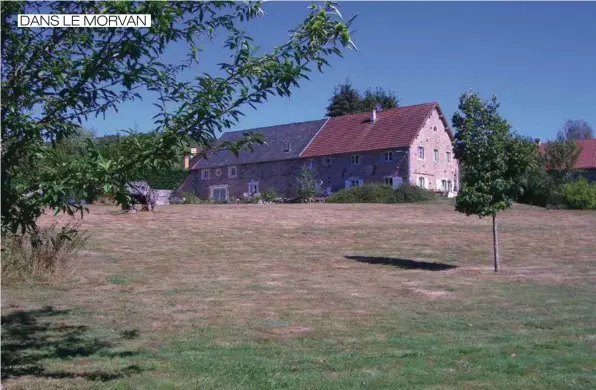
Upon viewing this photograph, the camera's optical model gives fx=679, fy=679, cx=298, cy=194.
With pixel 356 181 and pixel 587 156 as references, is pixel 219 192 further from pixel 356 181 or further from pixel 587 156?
pixel 587 156

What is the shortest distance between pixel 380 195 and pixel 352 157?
11600 millimetres

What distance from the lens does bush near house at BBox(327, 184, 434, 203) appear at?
148ft

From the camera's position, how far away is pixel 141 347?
8.43m

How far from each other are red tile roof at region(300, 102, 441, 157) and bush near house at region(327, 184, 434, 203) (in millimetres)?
7319

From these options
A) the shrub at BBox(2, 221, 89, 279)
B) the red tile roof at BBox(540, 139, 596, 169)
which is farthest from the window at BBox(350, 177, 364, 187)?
the shrub at BBox(2, 221, 89, 279)

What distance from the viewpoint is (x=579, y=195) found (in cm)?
4422

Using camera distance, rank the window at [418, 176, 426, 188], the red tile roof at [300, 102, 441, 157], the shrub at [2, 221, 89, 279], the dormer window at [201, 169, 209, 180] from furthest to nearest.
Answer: the dormer window at [201, 169, 209, 180] → the window at [418, 176, 426, 188] → the red tile roof at [300, 102, 441, 157] → the shrub at [2, 221, 89, 279]

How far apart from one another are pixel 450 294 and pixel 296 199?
3657 centimetres

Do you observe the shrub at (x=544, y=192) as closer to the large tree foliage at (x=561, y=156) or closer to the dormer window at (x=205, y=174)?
the large tree foliage at (x=561, y=156)

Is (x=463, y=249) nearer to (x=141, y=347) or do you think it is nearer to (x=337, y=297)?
(x=337, y=297)

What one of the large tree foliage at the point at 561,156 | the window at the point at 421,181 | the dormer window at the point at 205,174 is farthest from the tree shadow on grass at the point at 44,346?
the dormer window at the point at 205,174

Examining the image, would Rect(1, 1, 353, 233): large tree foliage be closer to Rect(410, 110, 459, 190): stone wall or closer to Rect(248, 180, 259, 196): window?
Rect(410, 110, 459, 190): stone wall

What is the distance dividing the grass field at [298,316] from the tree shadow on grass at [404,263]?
10cm

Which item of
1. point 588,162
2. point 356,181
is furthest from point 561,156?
point 356,181
